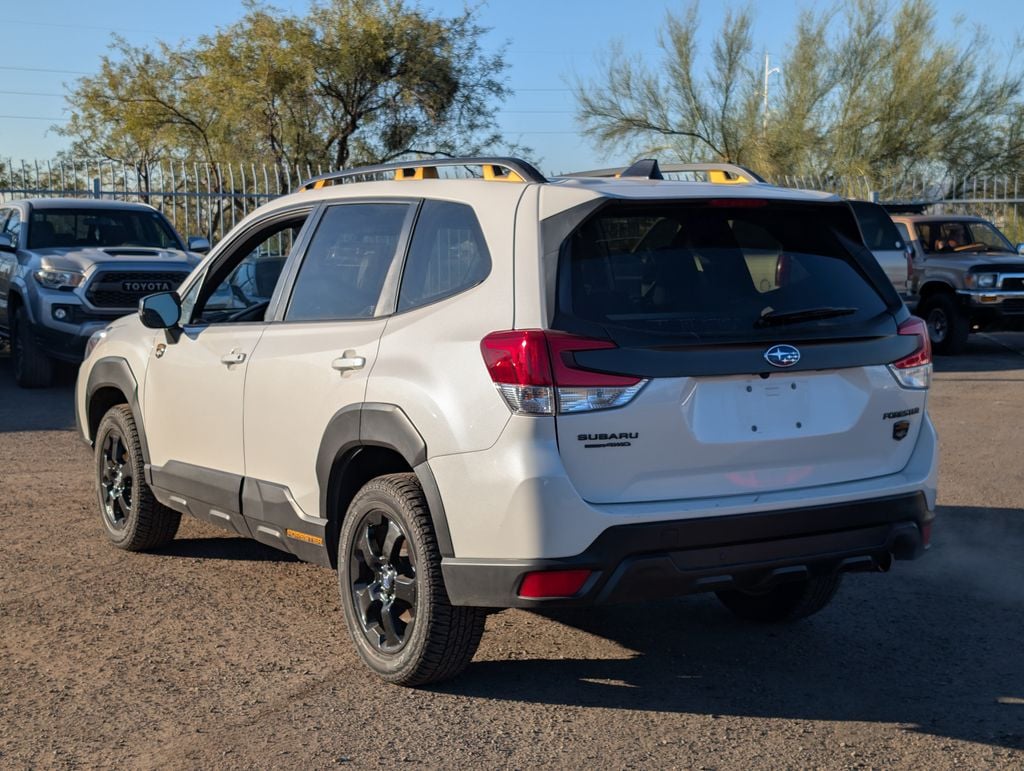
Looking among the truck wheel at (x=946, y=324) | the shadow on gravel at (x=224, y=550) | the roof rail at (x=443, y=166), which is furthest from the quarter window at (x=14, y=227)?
the truck wheel at (x=946, y=324)

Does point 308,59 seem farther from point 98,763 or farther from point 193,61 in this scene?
point 98,763

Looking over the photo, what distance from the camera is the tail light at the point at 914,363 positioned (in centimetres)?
459

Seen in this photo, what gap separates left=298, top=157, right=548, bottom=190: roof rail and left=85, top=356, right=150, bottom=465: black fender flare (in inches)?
55.7

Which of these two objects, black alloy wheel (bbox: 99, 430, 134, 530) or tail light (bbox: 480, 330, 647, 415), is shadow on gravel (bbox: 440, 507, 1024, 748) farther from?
black alloy wheel (bbox: 99, 430, 134, 530)

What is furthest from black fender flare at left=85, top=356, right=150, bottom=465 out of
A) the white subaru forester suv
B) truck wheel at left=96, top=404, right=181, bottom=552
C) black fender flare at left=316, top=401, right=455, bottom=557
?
black fender flare at left=316, top=401, right=455, bottom=557

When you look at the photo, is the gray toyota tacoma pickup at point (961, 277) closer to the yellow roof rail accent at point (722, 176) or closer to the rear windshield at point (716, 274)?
the yellow roof rail accent at point (722, 176)

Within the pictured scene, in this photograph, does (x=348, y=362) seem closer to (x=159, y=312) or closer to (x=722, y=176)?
(x=159, y=312)

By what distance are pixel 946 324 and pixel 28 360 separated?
1145 centimetres

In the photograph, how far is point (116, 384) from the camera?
257 inches

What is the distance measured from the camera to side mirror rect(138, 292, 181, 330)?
5902mm

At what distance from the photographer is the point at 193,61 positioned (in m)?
36.0

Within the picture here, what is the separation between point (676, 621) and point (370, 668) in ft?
4.75

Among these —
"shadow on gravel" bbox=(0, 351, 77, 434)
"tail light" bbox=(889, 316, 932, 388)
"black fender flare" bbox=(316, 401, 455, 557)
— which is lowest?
"shadow on gravel" bbox=(0, 351, 77, 434)

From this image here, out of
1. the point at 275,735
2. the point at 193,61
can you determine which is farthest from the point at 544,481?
the point at 193,61
